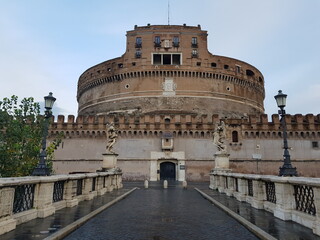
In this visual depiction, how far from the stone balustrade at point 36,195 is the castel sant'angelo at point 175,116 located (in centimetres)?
2099

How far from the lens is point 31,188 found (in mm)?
6594

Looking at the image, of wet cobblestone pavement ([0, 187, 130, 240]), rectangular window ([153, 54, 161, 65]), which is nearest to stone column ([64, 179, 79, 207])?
wet cobblestone pavement ([0, 187, 130, 240])

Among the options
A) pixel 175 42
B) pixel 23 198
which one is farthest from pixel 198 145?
pixel 23 198

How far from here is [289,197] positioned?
6.28 metres

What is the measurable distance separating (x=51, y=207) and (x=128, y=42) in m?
38.0

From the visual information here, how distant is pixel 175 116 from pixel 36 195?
26038 millimetres

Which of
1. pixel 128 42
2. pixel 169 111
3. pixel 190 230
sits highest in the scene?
pixel 128 42

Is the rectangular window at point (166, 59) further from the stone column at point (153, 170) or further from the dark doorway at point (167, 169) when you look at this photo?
the stone column at point (153, 170)

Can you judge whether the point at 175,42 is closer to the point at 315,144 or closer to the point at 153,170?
the point at 153,170

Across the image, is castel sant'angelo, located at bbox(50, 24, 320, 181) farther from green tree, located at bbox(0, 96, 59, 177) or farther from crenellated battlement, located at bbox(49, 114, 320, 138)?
green tree, located at bbox(0, 96, 59, 177)

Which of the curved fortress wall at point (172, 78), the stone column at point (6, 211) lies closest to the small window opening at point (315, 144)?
the curved fortress wall at point (172, 78)

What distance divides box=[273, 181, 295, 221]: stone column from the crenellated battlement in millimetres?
25021

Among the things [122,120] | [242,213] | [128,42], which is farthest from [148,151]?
[242,213]

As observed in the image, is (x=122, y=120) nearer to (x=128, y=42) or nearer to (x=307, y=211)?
(x=128, y=42)
